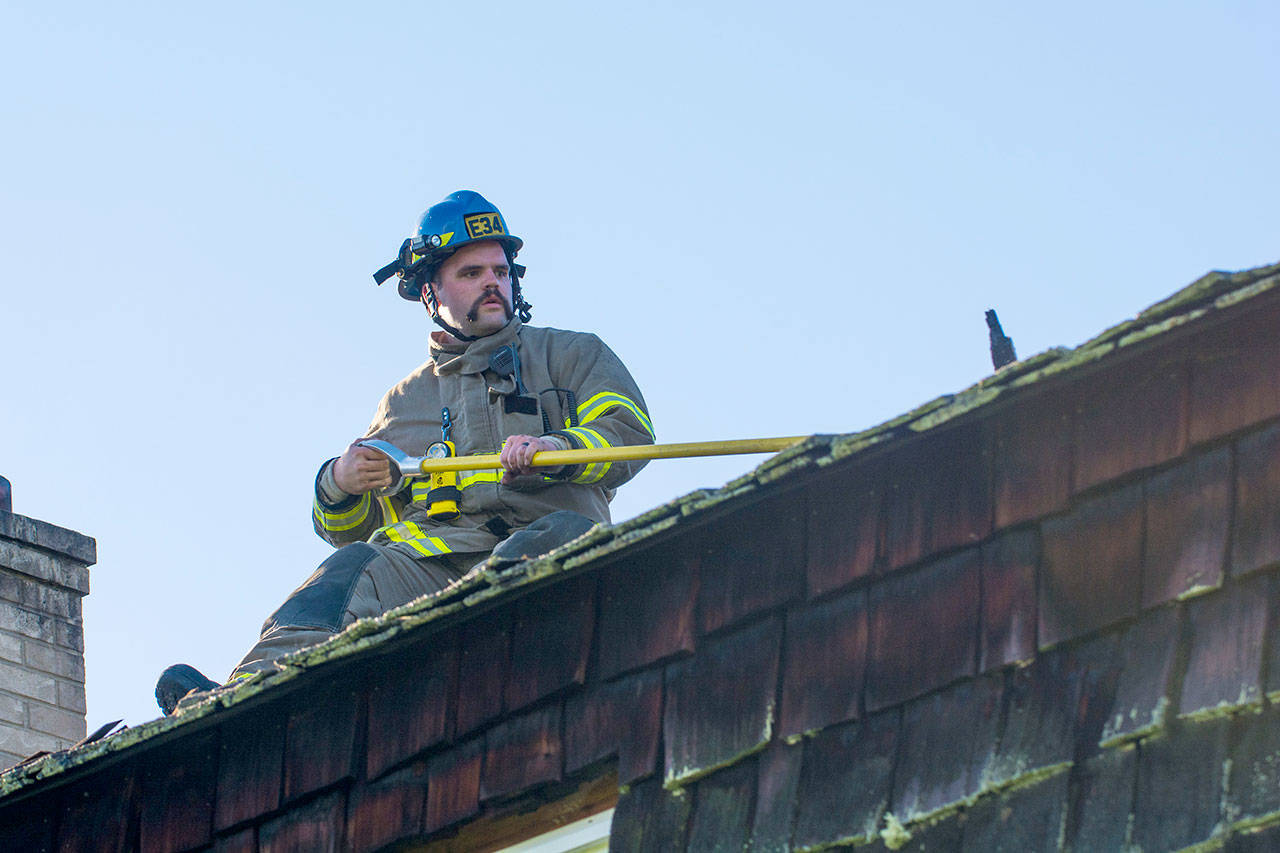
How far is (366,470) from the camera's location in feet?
24.3

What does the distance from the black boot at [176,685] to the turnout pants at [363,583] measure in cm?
27

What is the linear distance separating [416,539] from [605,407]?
0.77m

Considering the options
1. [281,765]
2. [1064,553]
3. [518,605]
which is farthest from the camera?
[281,765]

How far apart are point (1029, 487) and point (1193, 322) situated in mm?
589

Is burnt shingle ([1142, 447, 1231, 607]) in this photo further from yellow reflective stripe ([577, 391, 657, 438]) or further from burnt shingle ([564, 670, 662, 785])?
yellow reflective stripe ([577, 391, 657, 438])

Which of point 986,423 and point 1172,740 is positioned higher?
point 986,423

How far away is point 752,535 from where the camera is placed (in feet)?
17.3

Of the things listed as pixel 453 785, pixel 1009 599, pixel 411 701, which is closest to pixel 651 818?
pixel 453 785

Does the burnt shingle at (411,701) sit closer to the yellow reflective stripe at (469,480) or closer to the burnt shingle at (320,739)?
the burnt shingle at (320,739)

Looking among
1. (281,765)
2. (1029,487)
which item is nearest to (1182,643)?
(1029,487)

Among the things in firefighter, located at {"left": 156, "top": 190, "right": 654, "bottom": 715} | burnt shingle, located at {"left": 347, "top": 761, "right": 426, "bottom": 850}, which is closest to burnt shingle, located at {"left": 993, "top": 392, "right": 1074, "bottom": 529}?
burnt shingle, located at {"left": 347, "top": 761, "right": 426, "bottom": 850}

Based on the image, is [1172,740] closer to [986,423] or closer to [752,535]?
[986,423]

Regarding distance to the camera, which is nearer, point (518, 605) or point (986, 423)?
point (986, 423)

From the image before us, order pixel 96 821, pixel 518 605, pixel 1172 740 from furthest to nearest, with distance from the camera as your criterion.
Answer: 1. pixel 96 821
2. pixel 518 605
3. pixel 1172 740
